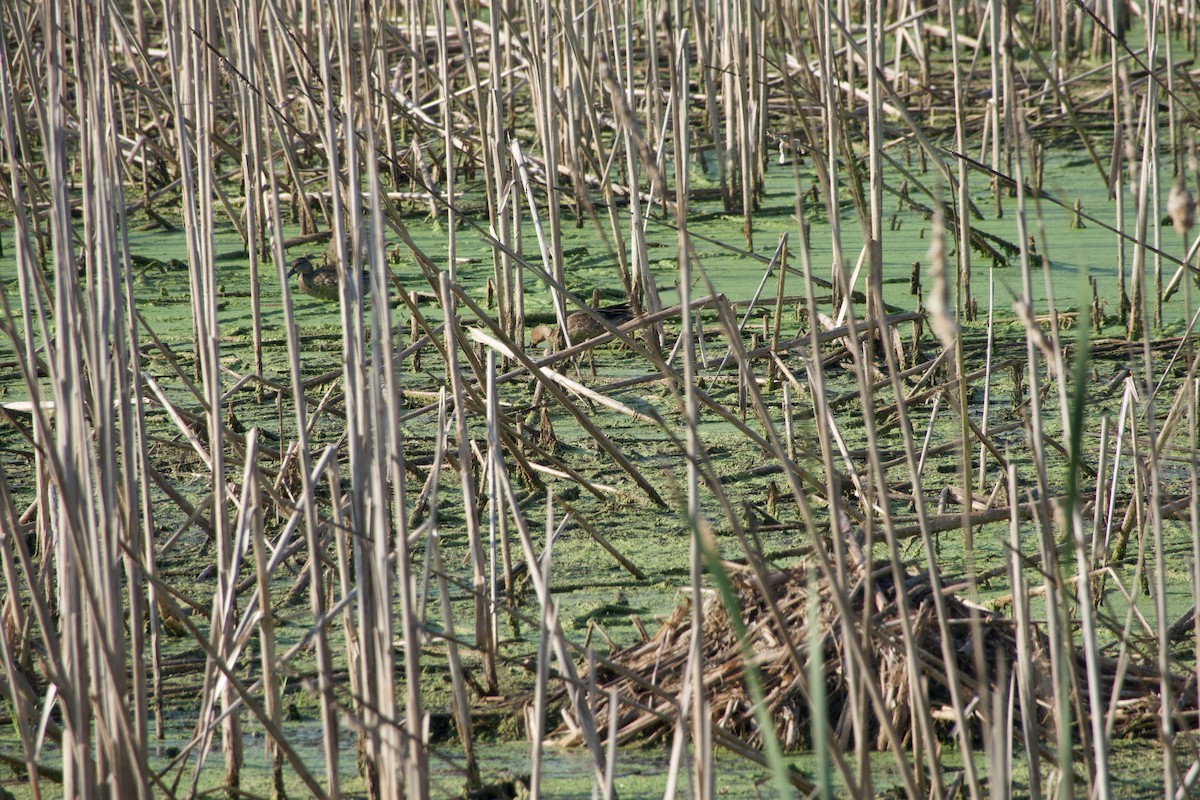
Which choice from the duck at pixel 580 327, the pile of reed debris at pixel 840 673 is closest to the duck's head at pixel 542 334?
the duck at pixel 580 327

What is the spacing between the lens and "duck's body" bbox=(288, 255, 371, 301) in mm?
3785

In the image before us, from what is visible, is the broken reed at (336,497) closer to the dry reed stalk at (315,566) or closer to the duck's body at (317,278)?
the dry reed stalk at (315,566)

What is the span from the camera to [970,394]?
9.68 feet

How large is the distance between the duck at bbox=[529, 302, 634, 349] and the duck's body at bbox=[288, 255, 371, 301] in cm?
67

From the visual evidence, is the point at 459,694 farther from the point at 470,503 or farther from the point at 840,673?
the point at 840,673

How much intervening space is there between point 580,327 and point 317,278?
35.4 inches

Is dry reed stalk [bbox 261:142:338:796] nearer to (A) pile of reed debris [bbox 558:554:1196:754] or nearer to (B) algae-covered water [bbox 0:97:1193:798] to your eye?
(B) algae-covered water [bbox 0:97:1193:798]

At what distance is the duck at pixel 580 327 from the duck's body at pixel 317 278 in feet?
2.20

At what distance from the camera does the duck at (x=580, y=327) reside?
3.26m

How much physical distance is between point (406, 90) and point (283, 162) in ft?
3.40

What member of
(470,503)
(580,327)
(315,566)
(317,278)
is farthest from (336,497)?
(317,278)

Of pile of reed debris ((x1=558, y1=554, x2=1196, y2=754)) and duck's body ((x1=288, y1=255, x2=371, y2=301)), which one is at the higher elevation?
duck's body ((x1=288, y1=255, x2=371, y2=301))

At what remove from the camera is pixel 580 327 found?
329 centimetres

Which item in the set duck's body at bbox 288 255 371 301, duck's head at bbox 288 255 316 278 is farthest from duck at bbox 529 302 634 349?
duck's head at bbox 288 255 316 278
